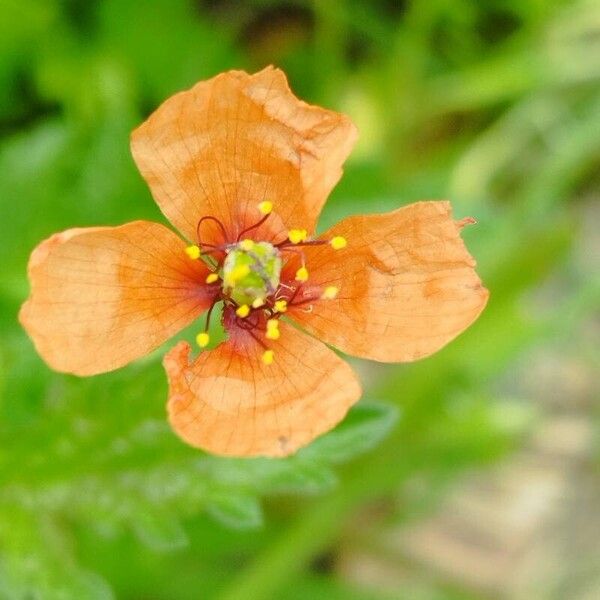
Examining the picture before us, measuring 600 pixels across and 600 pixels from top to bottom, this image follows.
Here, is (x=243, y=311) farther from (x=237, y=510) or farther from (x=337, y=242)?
(x=237, y=510)

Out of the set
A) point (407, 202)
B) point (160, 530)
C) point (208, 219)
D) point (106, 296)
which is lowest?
point (160, 530)

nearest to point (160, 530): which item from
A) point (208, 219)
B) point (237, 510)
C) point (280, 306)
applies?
point (237, 510)

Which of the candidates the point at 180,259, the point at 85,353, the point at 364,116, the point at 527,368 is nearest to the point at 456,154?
the point at 364,116

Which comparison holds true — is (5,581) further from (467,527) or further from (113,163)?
(467,527)

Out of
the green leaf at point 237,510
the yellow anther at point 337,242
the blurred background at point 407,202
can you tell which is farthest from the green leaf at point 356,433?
the blurred background at point 407,202

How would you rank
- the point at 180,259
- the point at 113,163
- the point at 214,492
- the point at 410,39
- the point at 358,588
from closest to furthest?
the point at 180,259 < the point at 214,492 < the point at 113,163 < the point at 358,588 < the point at 410,39
